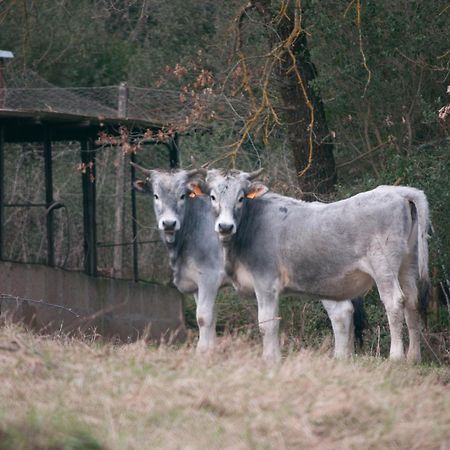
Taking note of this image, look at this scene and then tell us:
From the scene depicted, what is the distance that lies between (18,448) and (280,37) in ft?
42.6

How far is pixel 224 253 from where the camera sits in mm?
14383

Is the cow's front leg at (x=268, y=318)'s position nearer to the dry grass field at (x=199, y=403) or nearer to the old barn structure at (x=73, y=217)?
the old barn structure at (x=73, y=217)

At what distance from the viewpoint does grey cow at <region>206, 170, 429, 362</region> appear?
13.6 metres

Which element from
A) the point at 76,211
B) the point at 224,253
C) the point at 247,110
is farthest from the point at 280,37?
the point at 76,211

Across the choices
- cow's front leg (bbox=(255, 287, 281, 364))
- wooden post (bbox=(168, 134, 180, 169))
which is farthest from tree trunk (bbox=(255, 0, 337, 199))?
cow's front leg (bbox=(255, 287, 281, 364))

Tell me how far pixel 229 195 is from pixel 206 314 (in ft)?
4.42

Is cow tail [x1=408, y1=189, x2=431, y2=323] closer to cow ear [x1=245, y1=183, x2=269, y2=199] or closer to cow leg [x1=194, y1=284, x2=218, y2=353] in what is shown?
cow ear [x1=245, y1=183, x2=269, y2=199]

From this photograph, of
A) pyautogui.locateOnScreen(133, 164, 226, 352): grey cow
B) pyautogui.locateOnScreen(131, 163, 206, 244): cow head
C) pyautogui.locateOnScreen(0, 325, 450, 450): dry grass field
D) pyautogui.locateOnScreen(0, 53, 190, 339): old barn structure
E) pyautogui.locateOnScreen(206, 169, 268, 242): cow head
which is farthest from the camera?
pyautogui.locateOnScreen(0, 53, 190, 339): old barn structure

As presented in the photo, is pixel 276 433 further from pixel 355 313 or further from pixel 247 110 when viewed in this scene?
pixel 247 110

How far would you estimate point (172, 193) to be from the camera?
50.5ft

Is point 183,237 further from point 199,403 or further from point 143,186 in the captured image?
point 199,403

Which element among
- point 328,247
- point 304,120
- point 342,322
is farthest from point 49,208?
point 328,247

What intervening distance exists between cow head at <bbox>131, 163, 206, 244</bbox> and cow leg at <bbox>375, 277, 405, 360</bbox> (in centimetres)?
269

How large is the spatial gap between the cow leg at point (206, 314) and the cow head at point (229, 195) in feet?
2.86
